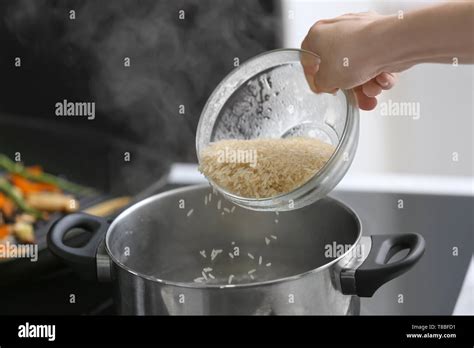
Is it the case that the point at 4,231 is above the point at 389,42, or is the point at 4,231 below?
below

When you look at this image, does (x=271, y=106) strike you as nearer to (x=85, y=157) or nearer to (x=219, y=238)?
(x=219, y=238)

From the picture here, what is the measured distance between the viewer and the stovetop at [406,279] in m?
0.78

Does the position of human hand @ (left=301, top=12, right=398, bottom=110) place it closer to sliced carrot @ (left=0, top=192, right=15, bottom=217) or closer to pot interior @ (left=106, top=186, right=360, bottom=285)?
pot interior @ (left=106, top=186, right=360, bottom=285)

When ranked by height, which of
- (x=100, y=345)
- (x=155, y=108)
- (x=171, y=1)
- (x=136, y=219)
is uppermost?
(x=171, y=1)

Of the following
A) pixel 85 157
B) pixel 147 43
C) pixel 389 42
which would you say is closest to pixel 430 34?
pixel 389 42

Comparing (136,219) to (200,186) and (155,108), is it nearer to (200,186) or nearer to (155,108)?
(200,186)

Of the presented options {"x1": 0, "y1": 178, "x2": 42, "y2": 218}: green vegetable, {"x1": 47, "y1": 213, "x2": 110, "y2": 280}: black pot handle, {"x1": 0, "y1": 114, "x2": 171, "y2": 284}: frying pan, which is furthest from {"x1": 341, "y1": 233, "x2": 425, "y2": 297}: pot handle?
{"x1": 0, "y1": 178, "x2": 42, "y2": 218}: green vegetable

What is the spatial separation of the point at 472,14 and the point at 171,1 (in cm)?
45

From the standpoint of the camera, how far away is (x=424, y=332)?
70 centimetres

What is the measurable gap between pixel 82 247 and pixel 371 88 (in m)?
0.33

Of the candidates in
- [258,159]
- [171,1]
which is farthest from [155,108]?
[258,159]

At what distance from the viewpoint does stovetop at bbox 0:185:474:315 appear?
78 centimetres

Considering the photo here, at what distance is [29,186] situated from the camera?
967 mm

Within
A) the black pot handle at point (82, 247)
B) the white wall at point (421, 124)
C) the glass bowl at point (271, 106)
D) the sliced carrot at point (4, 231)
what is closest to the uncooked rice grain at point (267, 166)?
the glass bowl at point (271, 106)
